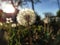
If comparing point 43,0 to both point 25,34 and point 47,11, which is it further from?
point 25,34

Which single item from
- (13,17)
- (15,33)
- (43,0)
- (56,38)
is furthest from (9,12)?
(56,38)

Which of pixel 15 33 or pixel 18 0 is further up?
pixel 18 0

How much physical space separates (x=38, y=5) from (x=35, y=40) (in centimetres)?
30

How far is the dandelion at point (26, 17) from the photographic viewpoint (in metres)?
1.75

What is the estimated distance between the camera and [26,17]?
5.82 ft

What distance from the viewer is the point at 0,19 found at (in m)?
1.73

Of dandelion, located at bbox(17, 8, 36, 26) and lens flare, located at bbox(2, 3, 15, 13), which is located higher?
lens flare, located at bbox(2, 3, 15, 13)

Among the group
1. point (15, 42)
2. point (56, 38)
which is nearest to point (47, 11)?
point (56, 38)

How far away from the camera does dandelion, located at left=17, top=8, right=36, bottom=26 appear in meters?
1.75

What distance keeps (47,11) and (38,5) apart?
0.09 m

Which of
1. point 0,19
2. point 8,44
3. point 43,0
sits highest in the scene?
point 43,0

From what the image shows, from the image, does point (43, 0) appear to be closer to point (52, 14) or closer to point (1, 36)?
point (52, 14)

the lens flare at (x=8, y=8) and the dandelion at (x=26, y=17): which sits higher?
the lens flare at (x=8, y=8)

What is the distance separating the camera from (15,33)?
1.76 meters
